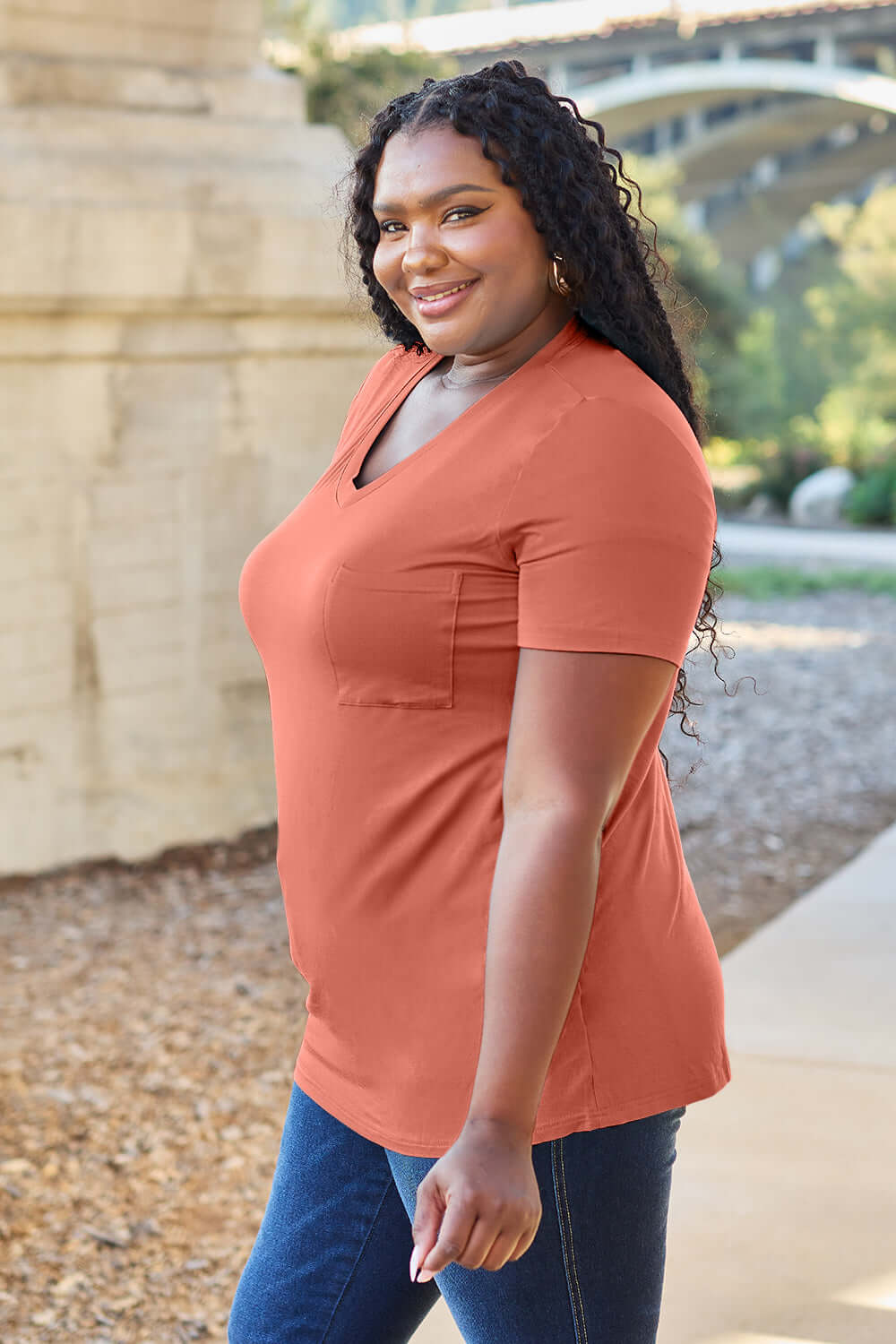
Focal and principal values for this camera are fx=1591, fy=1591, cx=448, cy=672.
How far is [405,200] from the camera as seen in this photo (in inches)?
58.5

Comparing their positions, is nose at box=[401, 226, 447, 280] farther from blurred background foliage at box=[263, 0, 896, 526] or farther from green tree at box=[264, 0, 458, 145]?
blurred background foliage at box=[263, 0, 896, 526]

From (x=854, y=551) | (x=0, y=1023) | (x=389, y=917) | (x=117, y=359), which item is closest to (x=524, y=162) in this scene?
(x=389, y=917)

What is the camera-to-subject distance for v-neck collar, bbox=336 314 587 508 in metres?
1.44

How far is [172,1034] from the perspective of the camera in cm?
388

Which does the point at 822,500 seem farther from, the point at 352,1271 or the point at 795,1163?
the point at 352,1271

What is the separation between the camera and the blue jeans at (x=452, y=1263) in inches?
55.9

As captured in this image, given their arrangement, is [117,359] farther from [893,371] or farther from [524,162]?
[893,371]

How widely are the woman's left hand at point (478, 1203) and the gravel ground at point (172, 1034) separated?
39cm

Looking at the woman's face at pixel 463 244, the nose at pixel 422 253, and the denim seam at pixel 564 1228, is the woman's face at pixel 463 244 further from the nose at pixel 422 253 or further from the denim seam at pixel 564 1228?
the denim seam at pixel 564 1228

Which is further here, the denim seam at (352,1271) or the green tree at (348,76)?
the green tree at (348,76)

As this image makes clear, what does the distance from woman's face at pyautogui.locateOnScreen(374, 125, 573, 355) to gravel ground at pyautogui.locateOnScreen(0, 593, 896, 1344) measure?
93 cm

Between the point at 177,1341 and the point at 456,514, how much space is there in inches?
73.8

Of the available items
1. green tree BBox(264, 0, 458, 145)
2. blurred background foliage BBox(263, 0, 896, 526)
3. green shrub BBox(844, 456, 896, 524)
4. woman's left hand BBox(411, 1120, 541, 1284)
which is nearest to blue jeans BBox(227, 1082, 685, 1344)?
woman's left hand BBox(411, 1120, 541, 1284)

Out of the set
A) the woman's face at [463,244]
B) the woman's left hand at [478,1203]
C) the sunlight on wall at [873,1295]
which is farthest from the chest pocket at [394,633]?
the sunlight on wall at [873,1295]
